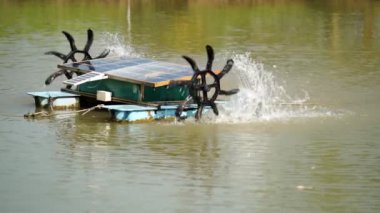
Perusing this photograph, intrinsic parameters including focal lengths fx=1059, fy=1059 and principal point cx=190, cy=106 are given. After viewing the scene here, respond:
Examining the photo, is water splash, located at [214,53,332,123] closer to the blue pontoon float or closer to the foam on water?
the foam on water

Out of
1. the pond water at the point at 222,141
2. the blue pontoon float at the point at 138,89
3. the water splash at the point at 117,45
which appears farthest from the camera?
the water splash at the point at 117,45

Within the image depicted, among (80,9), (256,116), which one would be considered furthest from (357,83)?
(80,9)

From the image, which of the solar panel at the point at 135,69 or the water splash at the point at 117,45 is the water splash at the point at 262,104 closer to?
the solar panel at the point at 135,69

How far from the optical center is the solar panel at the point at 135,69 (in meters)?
18.8

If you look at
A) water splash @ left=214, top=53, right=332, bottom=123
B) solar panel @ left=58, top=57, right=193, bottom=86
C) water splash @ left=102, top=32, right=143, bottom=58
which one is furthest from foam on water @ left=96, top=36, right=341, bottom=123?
water splash @ left=102, top=32, right=143, bottom=58

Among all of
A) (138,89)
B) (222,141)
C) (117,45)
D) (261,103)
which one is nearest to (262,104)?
(261,103)

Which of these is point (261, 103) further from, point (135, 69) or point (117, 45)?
point (117, 45)

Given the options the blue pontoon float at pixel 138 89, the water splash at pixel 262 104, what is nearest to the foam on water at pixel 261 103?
the water splash at pixel 262 104

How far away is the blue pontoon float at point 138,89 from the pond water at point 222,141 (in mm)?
332

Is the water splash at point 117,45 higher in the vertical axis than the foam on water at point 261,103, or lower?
higher

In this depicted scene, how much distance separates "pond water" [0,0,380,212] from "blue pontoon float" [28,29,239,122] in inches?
13.1

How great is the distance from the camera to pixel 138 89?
18.9m

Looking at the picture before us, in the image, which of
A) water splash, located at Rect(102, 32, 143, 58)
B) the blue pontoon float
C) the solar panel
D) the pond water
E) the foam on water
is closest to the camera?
the pond water

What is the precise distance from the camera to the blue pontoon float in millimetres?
18422
